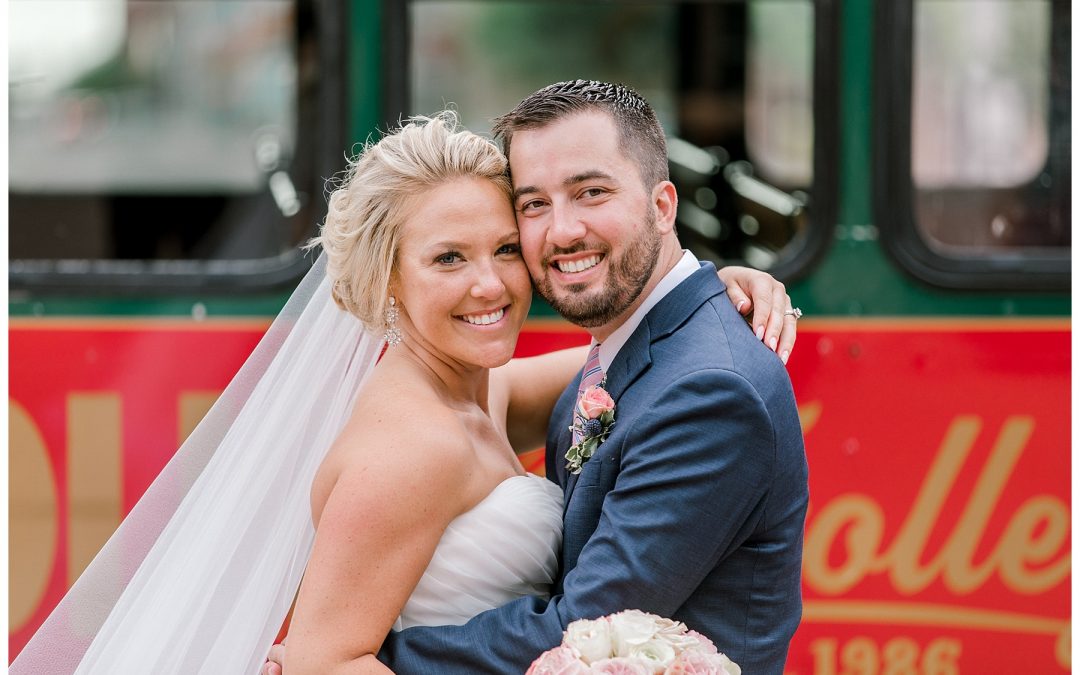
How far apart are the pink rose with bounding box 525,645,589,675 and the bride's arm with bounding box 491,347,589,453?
38.8 inches

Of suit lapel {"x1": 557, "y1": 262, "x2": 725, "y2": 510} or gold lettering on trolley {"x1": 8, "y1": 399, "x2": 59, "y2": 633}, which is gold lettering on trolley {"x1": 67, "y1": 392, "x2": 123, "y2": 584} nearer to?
gold lettering on trolley {"x1": 8, "y1": 399, "x2": 59, "y2": 633}

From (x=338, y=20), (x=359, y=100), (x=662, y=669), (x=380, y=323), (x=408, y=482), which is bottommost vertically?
(x=662, y=669)

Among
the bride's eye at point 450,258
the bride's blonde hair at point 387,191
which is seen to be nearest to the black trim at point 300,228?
the bride's blonde hair at point 387,191

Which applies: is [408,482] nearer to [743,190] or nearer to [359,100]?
[359,100]

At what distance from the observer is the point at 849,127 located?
123 inches

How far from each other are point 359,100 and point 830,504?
172cm

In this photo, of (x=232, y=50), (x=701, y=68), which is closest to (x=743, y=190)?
(x=701, y=68)

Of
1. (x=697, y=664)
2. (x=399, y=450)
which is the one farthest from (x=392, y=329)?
(x=697, y=664)

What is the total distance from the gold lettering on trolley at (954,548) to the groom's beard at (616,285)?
4.50 feet

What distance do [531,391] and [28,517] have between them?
60.1 inches

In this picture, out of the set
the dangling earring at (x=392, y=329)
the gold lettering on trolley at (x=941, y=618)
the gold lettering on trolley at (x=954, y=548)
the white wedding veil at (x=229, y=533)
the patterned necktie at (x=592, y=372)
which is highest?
the dangling earring at (x=392, y=329)

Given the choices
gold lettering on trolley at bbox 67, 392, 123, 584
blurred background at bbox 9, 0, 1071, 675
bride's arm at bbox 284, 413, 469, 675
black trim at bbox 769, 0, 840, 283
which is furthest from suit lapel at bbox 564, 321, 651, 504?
gold lettering on trolley at bbox 67, 392, 123, 584

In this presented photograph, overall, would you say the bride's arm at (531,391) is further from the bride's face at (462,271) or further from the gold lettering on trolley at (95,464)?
the gold lettering on trolley at (95,464)

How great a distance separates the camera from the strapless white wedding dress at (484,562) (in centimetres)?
Result: 200
